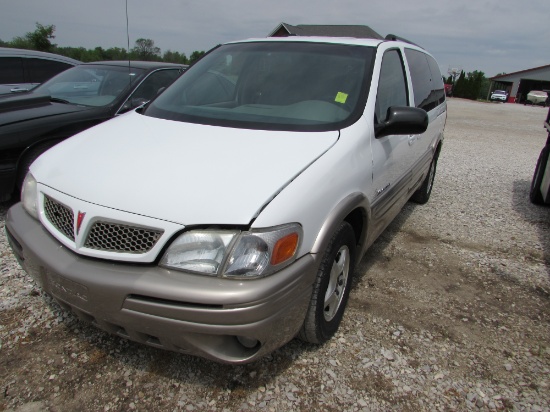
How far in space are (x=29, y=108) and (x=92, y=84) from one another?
941 millimetres

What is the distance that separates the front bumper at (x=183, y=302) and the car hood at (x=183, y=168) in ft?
0.85

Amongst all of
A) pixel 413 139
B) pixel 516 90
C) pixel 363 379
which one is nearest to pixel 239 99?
pixel 413 139

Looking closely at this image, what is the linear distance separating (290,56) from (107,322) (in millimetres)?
2097

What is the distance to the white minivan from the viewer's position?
1.69 metres

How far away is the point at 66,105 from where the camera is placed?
4602 millimetres

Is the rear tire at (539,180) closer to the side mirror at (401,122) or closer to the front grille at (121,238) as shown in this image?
the side mirror at (401,122)

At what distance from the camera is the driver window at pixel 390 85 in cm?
274

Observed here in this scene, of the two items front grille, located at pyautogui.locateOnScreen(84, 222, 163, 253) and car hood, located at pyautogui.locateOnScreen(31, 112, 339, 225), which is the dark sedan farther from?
front grille, located at pyautogui.locateOnScreen(84, 222, 163, 253)

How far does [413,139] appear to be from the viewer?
3.45 meters

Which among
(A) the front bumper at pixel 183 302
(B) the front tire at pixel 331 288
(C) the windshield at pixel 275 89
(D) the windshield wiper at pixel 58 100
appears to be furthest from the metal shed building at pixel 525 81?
(A) the front bumper at pixel 183 302

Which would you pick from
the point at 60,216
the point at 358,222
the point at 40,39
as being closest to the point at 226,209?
the point at 60,216

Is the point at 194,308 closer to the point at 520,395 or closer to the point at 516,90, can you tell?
the point at 520,395

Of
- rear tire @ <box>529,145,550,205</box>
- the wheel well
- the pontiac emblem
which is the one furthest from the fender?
rear tire @ <box>529,145,550,205</box>

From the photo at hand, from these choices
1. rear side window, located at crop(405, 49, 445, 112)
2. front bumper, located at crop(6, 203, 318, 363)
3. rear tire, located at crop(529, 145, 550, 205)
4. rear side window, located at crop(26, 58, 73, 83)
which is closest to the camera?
front bumper, located at crop(6, 203, 318, 363)
